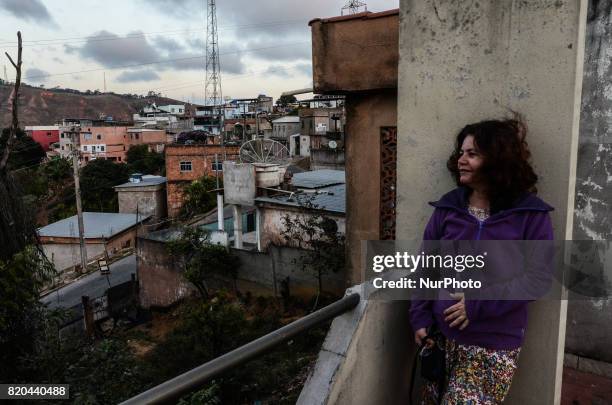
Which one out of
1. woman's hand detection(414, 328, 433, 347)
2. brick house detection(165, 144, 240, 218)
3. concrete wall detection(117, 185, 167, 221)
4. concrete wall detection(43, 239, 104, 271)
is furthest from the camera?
brick house detection(165, 144, 240, 218)

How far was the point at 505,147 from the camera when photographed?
1.72 m

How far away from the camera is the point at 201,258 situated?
499 inches

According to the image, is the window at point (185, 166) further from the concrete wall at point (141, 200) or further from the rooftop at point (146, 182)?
the concrete wall at point (141, 200)

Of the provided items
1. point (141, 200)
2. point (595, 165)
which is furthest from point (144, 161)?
point (595, 165)

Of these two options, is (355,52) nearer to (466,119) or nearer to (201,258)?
(466,119)

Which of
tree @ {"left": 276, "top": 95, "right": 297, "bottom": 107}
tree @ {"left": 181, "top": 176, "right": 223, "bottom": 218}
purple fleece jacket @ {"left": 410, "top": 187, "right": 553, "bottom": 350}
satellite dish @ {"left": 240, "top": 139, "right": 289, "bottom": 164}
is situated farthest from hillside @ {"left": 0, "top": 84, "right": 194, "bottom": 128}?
purple fleece jacket @ {"left": 410, "top": 187, "right": 553, "bottom": 350}

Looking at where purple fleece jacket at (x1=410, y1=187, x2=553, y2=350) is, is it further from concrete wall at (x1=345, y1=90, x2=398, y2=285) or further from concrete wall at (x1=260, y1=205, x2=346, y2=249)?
concrete wall at (x1=260, y1=205, x2=346, y2=249)

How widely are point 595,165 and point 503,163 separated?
171 centimetres

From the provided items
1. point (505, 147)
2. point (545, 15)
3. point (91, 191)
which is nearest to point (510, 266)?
point (505, 147)

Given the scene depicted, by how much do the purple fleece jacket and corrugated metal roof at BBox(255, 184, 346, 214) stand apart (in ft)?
29.6

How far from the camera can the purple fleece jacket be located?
66.6 inches

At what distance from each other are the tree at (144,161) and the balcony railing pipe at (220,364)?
3677 centimetres

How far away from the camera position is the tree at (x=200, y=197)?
85.7ft

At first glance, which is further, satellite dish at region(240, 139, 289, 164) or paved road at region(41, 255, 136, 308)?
paved road at region(41, 255, 136, 308)
